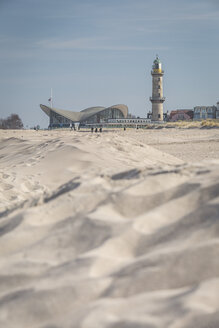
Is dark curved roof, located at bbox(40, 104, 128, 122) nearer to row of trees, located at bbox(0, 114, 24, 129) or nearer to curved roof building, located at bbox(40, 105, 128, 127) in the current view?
curved roof building, located at bbox(40, 105, 128, 127)

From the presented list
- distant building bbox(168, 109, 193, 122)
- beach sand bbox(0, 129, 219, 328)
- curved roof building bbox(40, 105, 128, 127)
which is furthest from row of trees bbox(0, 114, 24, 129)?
beach sand bbox(0, 129, 219, 328)

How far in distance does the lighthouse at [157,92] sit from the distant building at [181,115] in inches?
384

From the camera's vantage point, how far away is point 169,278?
→ 1.47m

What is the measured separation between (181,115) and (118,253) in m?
69.1

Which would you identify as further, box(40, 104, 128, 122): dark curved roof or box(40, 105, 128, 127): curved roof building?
box(40, 104, 128, 122): dark curved roof

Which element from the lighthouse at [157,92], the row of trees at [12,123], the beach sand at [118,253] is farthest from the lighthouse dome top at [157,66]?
the beach sand at [118,253]

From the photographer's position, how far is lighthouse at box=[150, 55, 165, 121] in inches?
2331

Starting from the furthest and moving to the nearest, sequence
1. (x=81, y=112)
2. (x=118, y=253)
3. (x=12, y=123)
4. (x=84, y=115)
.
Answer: (x=81, y=112) → (x=84, y=115) → (x=12, y=123) → (x=118, y=253)

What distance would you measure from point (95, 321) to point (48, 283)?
0.88 feet

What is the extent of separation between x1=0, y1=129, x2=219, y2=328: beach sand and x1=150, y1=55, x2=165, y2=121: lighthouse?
5743 cm

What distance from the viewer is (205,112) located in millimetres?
67938

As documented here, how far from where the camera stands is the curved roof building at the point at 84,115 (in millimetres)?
62156

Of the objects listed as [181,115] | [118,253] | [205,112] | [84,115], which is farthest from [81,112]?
[118,253]

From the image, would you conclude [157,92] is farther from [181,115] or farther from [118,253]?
[118,253]
